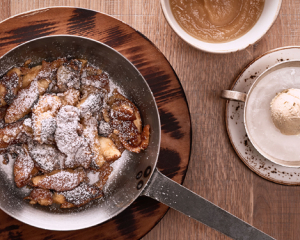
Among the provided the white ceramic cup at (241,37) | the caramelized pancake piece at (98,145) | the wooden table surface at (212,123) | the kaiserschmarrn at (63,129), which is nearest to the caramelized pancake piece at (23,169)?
the kaiserschmarrn at (63,129)

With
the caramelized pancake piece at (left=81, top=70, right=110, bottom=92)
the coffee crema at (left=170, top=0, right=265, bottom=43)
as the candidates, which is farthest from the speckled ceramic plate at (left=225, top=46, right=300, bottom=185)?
the caramelized pancake piece at (left=81, top=70, right=110, bottom=92)

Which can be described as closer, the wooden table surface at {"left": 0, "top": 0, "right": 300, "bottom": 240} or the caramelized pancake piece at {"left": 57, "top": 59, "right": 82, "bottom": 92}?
the caramelized pancake piece at {"left": 57, "top": 59, "right": 82, "bottom": 92}

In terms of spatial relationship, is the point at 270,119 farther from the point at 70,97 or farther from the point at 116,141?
the point at 70,97

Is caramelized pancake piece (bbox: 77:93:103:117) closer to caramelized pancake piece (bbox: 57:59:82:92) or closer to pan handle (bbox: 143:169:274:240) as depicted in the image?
caramelized pancake piece (bbox: 57:59:82:92)

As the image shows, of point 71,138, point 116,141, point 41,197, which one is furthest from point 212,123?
point 41,197

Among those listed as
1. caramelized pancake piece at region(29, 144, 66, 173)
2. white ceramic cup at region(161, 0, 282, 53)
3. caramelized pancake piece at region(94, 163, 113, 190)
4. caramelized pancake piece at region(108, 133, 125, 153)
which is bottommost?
caramelized pancake piece at region(94, 163, 113, 190)

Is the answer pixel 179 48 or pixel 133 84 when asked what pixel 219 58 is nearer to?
pixel 179 48
